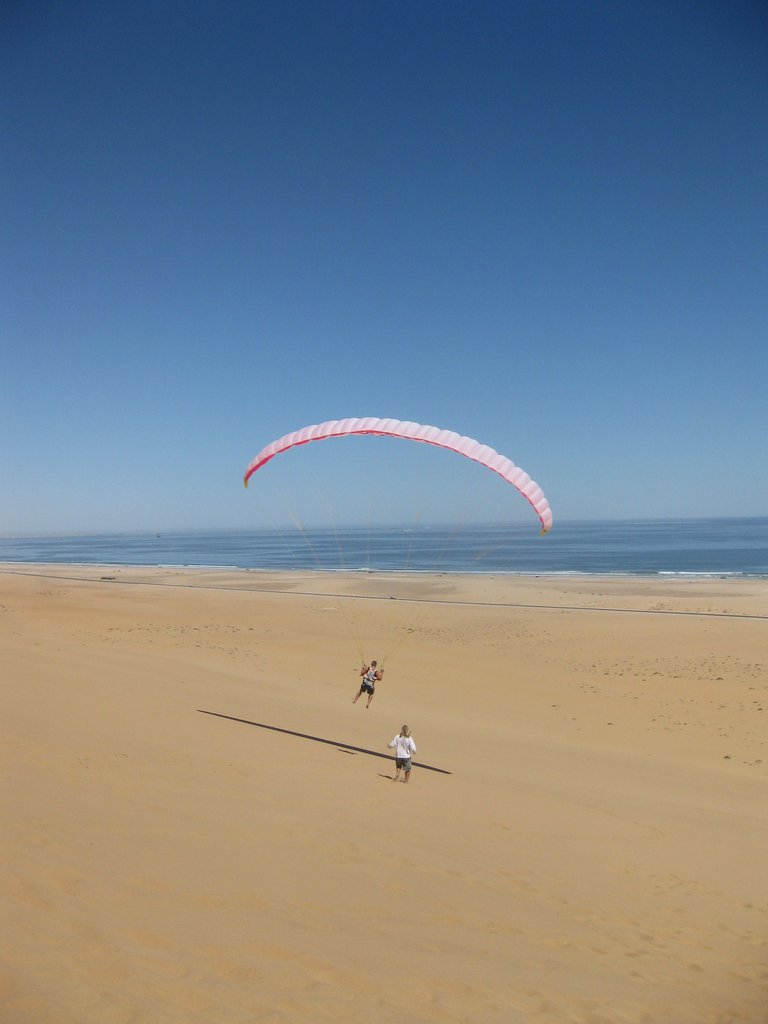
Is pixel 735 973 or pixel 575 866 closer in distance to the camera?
pixel 735 973

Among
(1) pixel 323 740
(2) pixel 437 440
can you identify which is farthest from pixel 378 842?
(2) pixel 437 440

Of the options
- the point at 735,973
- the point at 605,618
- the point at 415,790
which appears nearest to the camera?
the point at 735,973

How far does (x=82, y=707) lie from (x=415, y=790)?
7.09 metres

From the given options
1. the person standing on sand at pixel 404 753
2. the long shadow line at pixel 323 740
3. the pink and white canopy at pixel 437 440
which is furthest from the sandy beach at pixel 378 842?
the pink and white canopy at pixel 437 440

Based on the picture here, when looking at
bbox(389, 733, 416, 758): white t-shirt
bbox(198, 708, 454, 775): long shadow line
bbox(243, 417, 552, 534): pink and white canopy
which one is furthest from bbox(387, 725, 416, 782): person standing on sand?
bbox(243, 417, 552, 534): pink and white canopy

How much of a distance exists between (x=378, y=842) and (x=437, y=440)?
739 cm

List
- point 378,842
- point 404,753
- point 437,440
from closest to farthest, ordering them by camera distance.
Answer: point 378,842
point 404,753
point 437,440

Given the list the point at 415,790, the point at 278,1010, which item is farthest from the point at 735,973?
the point at 415,790

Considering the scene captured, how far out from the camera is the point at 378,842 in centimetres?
735

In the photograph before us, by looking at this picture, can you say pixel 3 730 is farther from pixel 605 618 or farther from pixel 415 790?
pixel 605 618

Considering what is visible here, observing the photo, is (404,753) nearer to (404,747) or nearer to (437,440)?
(404,747)

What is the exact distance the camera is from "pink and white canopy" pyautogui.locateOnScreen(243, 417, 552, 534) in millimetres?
12234

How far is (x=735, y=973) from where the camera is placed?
5.36m

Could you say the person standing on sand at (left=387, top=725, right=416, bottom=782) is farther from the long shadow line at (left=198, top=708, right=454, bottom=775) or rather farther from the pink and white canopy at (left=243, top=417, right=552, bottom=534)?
the pink and white canopy at (left=243, top=417, right=552, bottom=534)
